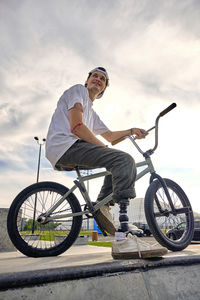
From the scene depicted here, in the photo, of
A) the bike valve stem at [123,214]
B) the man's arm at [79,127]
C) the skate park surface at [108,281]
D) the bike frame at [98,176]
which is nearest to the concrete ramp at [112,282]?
the skate park surface at [108,281]

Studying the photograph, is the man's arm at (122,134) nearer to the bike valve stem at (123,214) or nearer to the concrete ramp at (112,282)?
the bike valve stem at (123,214)

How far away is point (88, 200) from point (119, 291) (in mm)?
1455

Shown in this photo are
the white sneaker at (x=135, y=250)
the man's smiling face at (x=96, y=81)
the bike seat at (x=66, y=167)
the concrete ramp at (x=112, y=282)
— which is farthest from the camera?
the man's smiling face at (x=96, y=81)

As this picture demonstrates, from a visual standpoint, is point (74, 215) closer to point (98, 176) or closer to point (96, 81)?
point (98, 176)

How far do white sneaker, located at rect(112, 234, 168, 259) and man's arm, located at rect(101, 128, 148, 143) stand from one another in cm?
180

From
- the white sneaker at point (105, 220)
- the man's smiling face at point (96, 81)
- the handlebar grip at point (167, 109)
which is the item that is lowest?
the white sneaker at point (105, 220)

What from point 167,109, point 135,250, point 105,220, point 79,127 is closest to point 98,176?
point 105,220

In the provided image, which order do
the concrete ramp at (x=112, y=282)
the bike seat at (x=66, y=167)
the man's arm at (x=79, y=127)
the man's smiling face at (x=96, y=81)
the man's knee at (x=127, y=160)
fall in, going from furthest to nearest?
1. the man's smiling face at (x=96, y=81)
2. the bike seat at (x=66, y=167)
3. the man's arm at (x=79, y=127)
4. the man's knee at (x=127, y=160)
5. the concrete ramp at (x=112, y=282)

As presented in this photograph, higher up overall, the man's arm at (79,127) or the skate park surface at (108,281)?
the man's arm at (79,127)

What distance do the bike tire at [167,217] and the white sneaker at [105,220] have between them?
589 millimetres

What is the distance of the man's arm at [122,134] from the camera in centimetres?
354

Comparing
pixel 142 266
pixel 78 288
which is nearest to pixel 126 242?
pixel 142 266

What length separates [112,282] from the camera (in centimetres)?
157

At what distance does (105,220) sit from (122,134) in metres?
1.42
